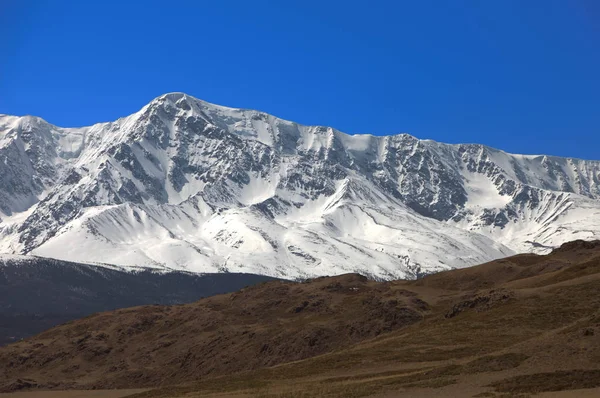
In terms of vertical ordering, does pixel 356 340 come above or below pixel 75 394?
above

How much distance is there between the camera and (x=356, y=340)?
12756 centimetres

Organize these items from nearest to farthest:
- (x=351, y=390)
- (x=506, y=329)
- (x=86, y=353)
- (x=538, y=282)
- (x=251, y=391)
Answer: (x=351, y=390), (x=251, y=391), (x=506, y=329), (x=538, y=282), (x=86, y=353)

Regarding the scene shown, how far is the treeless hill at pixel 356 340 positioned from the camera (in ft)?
258

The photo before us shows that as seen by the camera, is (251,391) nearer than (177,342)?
Yes

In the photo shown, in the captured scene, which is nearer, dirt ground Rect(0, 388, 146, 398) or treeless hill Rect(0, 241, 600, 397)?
treeless hill Rect(0, 241, 600, 397)

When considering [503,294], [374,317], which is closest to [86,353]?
[374,317]

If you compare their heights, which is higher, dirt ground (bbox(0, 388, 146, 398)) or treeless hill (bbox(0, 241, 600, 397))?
treeless hill (bbox(0, 241, 600, 397))

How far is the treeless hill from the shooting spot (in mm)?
78688

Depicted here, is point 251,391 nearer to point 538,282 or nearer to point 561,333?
point 561,333

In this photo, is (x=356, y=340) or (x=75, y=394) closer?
(x=75, y=394)

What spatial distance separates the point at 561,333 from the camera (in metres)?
82.0

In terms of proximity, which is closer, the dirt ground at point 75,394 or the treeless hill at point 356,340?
the treeless hill at point 356,340

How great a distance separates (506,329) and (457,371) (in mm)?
18866

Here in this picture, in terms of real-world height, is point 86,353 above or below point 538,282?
below
